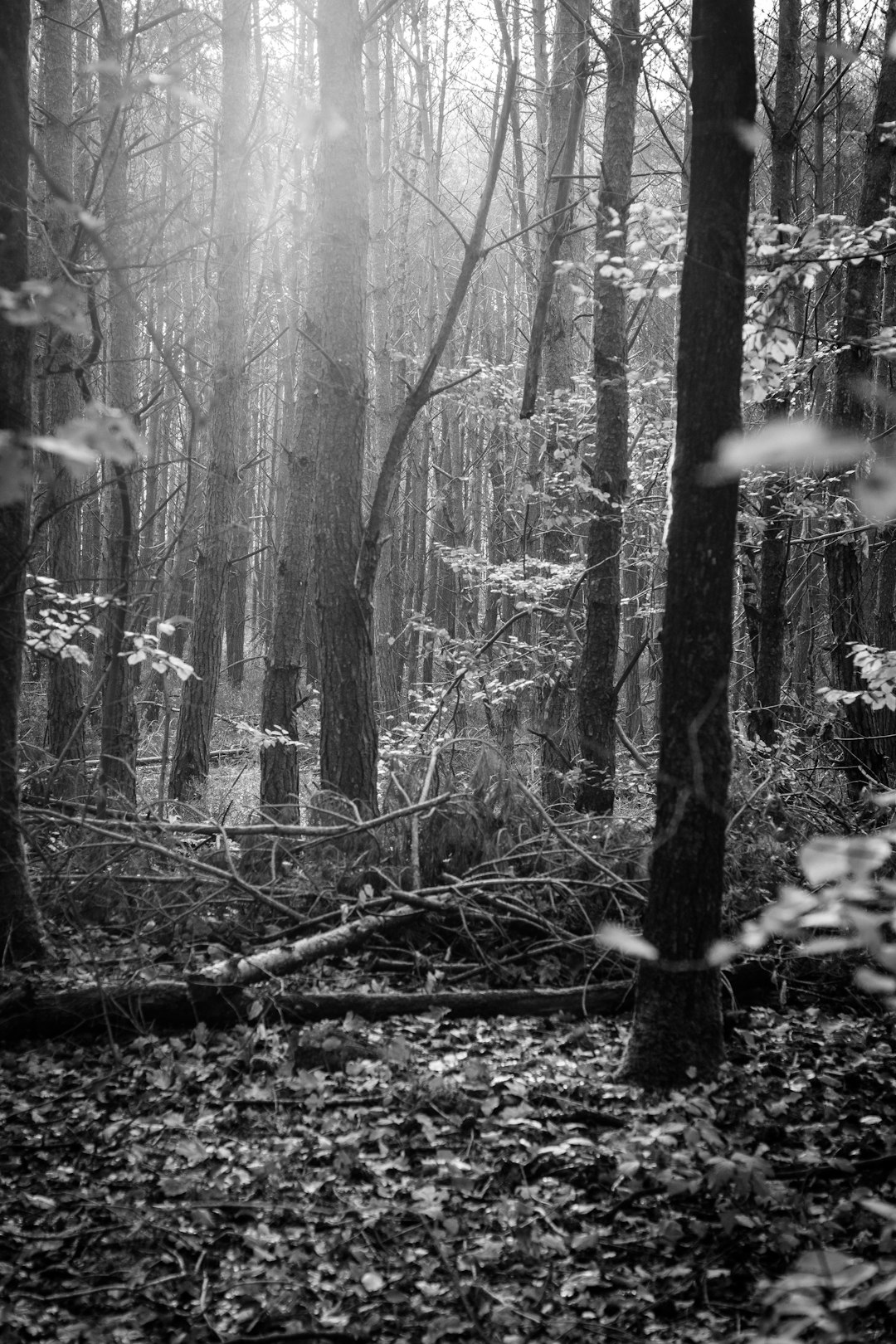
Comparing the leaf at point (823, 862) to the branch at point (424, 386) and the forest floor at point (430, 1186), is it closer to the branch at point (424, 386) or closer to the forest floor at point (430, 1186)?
the forest floor at point (430, 1186)

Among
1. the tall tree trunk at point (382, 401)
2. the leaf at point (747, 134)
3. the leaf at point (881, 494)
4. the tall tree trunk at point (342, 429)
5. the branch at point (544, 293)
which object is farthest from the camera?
the tall tree trunk at point (382, 401)

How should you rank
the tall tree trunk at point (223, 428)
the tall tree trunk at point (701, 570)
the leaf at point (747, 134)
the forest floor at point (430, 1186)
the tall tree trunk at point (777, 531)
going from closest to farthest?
the forest floor at point (430, 1186) → the leaf at point (747, 134) → the tall tree trunk at point (701, 570) → the tall tree trunk at point (777, 531) → the tall tree trunk at point (223, 428)

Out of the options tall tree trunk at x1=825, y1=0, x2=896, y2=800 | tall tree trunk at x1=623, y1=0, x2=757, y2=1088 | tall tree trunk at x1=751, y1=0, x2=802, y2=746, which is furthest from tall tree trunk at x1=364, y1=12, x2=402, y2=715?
tall tree trunk at x1=623, y1=0, x2=757, y2=1088

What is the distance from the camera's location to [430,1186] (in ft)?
12.6

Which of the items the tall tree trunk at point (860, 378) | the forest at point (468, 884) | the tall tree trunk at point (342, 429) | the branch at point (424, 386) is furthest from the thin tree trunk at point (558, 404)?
the branch at point (424, 386)

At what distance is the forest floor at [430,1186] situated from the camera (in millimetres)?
3197

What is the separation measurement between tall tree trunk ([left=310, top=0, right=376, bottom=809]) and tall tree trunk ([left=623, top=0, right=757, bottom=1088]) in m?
3.43

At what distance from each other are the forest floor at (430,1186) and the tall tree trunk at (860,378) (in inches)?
180

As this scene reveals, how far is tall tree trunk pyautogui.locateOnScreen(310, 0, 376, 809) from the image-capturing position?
7484mm

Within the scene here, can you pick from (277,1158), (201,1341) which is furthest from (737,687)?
(201,1341)

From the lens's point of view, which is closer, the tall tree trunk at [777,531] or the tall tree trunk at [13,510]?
the tall tree trunk at [13,510]

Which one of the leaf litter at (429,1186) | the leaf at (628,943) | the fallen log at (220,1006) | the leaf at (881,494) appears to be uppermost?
the leaf at (881,494)

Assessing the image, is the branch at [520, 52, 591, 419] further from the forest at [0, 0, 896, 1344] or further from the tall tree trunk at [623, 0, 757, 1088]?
the tall tree trunk at [623, 0, 757, 1088]

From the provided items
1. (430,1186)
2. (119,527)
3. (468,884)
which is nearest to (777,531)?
(468,884)
